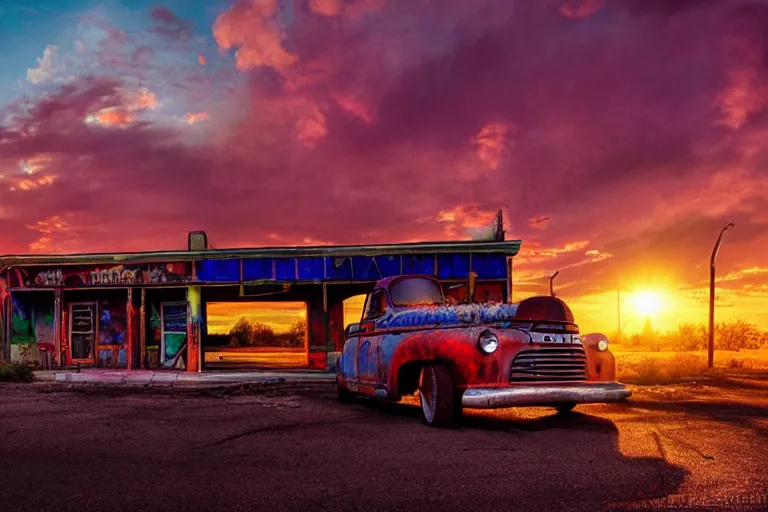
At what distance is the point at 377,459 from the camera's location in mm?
7016

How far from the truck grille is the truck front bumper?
0.13 m

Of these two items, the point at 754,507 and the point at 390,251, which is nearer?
the point at 754,507

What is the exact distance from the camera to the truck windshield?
11.2m

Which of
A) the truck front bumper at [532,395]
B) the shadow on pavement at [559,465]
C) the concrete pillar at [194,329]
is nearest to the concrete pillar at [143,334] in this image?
the concrete pillar at [194,329]

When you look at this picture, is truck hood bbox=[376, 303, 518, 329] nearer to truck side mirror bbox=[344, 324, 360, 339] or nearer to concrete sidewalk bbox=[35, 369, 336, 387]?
truck side mirror bbox=[344, 324, 360, 339]

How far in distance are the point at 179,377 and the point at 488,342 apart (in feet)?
44.4

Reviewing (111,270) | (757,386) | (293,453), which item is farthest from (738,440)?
(111,270)

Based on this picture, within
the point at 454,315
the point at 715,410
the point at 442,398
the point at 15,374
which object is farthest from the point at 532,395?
the point at 15,374

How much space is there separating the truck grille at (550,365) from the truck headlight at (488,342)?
32 centimetres

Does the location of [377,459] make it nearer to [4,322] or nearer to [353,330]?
[353,330]

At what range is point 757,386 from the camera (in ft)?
56.7

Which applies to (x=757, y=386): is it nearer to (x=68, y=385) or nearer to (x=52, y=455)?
(x=52, y=455)

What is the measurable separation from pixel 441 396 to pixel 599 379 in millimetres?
2399

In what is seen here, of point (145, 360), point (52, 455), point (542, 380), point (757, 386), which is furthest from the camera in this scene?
point (145, 360)
